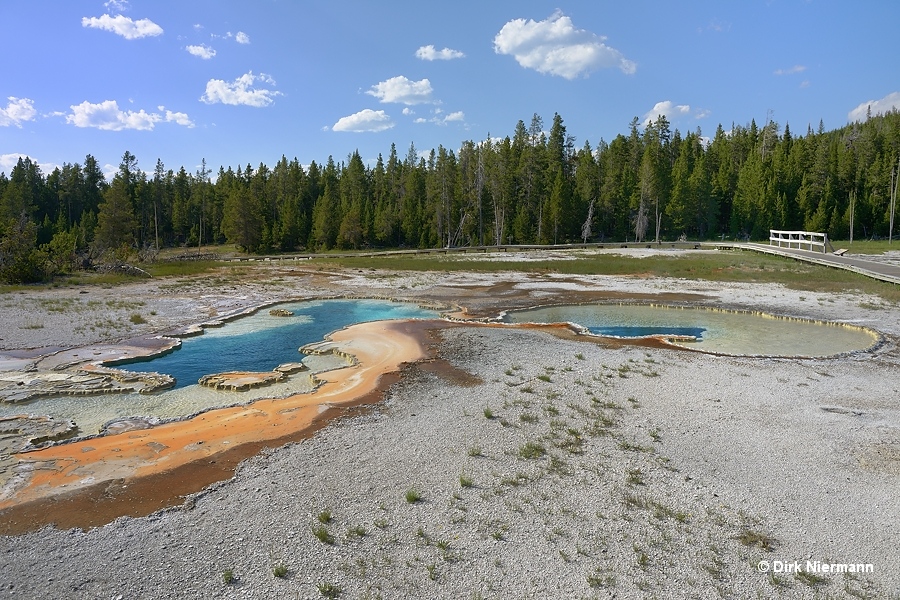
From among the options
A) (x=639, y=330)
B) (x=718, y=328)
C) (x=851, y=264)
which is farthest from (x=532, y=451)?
(x=851, y=264)

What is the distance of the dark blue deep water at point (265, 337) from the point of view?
17844mm

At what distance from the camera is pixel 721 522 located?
26.2ft

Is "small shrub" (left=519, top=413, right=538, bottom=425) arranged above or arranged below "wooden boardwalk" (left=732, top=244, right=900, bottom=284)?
below

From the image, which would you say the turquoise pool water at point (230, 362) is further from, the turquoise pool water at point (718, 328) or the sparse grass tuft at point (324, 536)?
the turquoise pool water at point (718, 328)

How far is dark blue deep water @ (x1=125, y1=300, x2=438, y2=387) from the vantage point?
1784cm

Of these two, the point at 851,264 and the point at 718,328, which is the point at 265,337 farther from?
the point at 851,264

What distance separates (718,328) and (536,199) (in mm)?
66030

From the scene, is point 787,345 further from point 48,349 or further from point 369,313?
point 48,349

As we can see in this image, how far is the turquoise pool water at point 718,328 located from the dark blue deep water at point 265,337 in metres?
8.23

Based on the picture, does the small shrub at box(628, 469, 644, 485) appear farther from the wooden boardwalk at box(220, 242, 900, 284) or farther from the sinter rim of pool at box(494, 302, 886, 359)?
the wooden boardwalk at box(220, 242, 900, 284)

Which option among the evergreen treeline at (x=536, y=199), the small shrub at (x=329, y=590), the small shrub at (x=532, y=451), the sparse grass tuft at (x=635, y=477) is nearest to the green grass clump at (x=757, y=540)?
the sparse grass tuft at (x=635, y=477)

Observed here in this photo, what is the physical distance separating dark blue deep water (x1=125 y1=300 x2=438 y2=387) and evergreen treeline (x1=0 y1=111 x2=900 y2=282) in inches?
2067

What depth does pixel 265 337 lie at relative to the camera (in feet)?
74.1

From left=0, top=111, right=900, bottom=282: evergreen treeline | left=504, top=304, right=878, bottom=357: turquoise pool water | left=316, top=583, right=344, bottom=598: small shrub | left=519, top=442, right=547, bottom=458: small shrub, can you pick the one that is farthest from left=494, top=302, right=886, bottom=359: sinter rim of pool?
left=0, top=111, right=900, bottom=282: evergreen treeline
